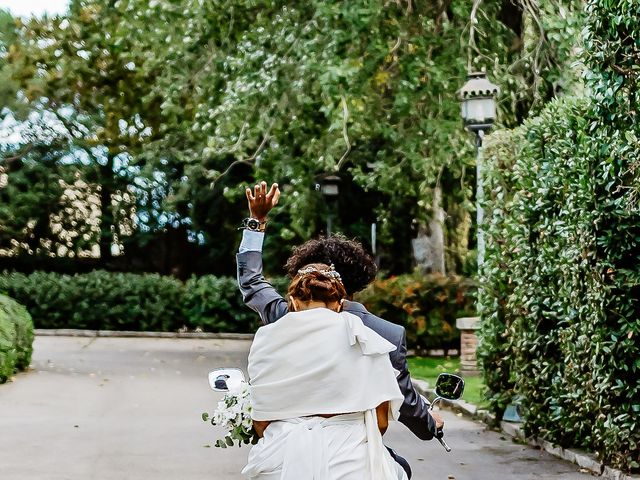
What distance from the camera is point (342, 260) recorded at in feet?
14.9

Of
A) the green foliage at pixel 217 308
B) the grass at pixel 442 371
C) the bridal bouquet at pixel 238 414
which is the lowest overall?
the grass at pixel 442 371

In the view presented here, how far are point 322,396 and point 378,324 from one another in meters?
0.54

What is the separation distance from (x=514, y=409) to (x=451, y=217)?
55.2ft

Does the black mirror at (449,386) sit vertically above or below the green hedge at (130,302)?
above

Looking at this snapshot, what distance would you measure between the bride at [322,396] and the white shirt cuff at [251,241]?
0.64 meters

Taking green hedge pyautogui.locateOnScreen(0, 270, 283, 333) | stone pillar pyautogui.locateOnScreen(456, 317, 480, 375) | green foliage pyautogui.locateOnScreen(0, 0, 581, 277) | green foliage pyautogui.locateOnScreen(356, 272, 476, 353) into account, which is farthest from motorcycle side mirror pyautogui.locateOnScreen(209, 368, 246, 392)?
green hedge pyautogui.locateOnScreen(0, 270, 283, 333)

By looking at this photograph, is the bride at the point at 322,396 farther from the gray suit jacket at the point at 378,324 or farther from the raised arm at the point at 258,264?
the raised arm at the point at 258,264

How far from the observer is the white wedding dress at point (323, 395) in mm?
3953

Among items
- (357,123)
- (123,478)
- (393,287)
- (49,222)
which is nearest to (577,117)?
(123,478)

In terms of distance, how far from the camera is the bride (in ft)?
13.0

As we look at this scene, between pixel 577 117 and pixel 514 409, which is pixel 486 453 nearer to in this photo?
pixel 514 409

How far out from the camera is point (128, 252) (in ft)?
136

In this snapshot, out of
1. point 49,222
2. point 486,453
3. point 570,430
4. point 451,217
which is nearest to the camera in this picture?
point 570,430

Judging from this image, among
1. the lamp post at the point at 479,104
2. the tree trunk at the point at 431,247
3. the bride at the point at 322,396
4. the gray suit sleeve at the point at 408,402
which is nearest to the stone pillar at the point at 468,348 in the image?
the lamp post at the point at 479,104
